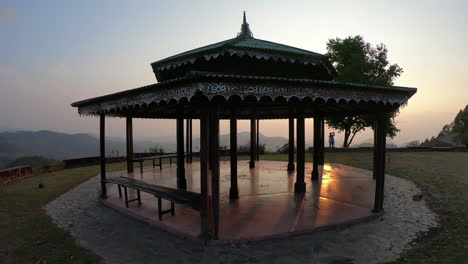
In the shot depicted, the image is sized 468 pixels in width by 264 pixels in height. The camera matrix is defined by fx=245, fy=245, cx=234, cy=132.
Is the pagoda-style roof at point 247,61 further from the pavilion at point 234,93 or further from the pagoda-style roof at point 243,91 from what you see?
the pagoda-style roof at point 243,91

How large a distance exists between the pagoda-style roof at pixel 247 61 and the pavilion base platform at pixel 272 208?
3688mm

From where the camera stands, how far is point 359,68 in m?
25.1

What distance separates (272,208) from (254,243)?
1.97 meters

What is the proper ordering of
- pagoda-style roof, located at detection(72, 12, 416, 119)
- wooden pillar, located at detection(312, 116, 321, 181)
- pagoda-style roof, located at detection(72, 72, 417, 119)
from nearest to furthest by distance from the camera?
pagoda-style roof, located at detection(72, 72, 417, 119) < pagoda-style roof, located at detection(72, 12, 416, 119) < wooden pillar, located at detection(312, 116, 321, 181)

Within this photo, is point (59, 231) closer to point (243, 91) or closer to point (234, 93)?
point (234, 93)

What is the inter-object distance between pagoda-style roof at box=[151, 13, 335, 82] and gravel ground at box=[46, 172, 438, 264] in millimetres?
4295

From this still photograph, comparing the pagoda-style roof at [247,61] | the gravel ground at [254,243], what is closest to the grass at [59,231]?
the gravel ground at [254,243]

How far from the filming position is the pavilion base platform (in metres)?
5.21

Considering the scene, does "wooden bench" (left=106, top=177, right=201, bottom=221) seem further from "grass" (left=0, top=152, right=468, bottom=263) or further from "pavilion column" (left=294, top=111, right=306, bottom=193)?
"pavilion column" (left=294, top=111, right=306, bottom=193)

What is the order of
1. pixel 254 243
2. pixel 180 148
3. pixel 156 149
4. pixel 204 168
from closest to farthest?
pixel 254 243
pixel 204 168
pixel 180 148
pixel 156 149

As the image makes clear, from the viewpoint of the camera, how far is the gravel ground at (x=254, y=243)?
416cm

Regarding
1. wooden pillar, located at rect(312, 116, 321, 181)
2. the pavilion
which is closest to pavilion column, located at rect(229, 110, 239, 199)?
the pavilion

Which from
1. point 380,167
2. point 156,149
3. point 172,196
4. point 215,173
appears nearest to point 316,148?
point 380,167

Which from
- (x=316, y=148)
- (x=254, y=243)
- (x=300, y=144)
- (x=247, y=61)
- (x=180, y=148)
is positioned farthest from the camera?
(x=316, y=148)
